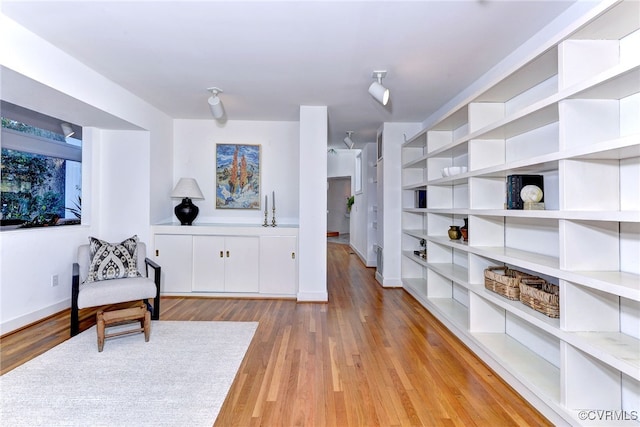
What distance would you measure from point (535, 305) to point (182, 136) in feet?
15.3

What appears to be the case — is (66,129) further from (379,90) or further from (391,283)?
(391,283)

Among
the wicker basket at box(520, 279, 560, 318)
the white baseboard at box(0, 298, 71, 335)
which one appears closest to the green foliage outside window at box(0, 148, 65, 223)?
the white baseboard at box(0, 298, 71, 335)

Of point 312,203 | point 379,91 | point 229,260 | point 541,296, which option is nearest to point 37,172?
point 229,260

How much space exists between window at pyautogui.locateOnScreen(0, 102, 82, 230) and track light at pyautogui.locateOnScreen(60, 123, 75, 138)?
0.06 metres

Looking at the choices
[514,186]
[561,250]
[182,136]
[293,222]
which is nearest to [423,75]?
[514,186]

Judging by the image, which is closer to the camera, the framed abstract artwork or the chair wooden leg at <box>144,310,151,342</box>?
the chair wooden leg at <box>144,310,151,342</box>

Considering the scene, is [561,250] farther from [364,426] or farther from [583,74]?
[364,426]

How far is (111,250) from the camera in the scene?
3.06 metres

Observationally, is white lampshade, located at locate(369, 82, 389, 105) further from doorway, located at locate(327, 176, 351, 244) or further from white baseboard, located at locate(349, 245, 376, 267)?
doorway, located at locate(327, 176, 351, 244)

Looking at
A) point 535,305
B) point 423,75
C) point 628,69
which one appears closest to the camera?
point 628,69

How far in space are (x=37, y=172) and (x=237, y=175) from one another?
7.53 feet

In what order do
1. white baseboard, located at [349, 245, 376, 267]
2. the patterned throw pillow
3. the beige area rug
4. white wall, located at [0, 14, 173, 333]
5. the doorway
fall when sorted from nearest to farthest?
the beige area rug, white wall, located at [0, 14, 173, 333], the patterned throw pillow, white baseboard, located at [349, 245, 376, 267], the doorway

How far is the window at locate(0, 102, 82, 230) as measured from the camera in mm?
3189

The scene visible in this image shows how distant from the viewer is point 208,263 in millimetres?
3988
